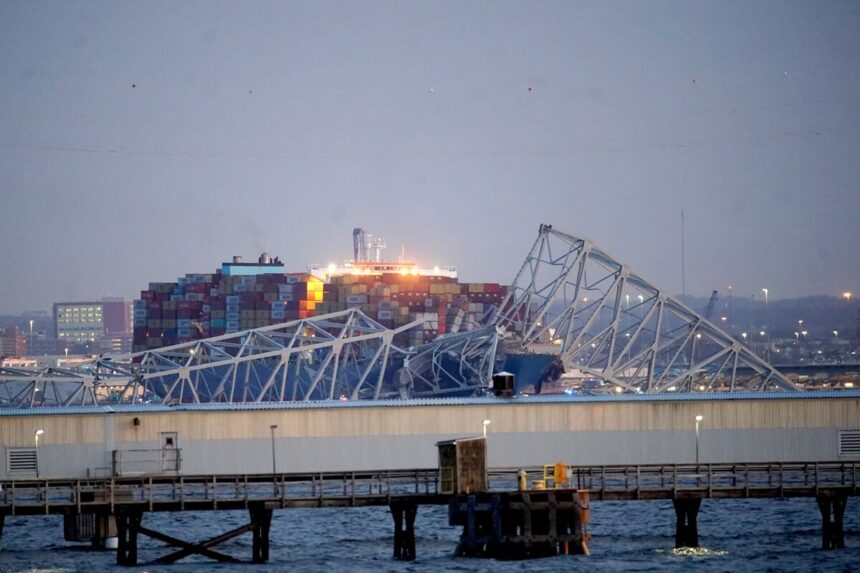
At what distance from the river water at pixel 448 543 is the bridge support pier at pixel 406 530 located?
1.49ft

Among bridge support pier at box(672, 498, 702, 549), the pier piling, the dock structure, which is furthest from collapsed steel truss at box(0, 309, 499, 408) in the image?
bridge support pier at box(672, 498, 702, 549)

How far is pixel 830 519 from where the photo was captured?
63.6 m

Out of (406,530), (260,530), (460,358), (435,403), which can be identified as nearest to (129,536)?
(260,530)

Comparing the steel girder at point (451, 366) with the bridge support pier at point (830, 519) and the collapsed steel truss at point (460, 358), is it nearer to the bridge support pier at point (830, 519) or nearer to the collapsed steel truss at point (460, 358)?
the collapsed steel truss at point (460, 358)

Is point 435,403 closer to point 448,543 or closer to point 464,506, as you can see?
point 448,543

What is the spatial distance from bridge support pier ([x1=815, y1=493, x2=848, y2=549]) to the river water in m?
0.55

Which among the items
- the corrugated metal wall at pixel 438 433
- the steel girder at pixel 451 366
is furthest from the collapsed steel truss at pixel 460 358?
the corrugated metal wall at pixel 438 433

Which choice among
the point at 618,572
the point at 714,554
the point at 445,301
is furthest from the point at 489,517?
the point at 445,301

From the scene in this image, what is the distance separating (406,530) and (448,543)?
7.24 metres

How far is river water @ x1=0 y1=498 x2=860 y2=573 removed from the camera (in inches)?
2405

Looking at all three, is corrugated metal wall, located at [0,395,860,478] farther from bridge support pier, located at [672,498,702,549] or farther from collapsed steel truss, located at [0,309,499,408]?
collapsed steel truss, located at [0,309,499,408]

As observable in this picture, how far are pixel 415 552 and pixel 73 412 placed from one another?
71.6 feet

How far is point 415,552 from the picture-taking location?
6344 centimetres

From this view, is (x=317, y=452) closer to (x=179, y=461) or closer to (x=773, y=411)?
(x=179, y=461)
